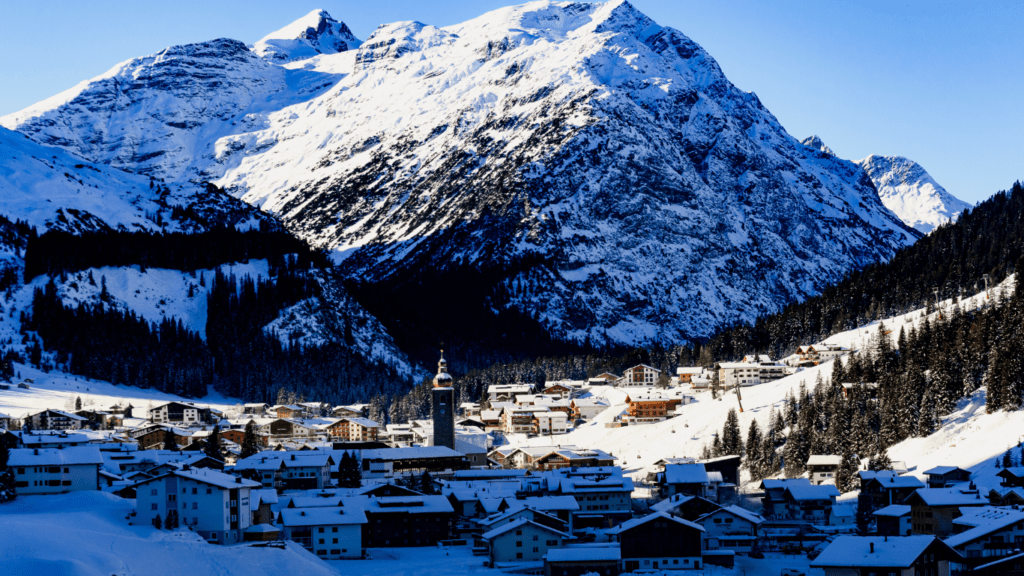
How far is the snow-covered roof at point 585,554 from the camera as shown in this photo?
77.8 meters

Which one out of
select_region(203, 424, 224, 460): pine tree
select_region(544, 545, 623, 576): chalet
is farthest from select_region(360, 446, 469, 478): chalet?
select_region(544, 545, 623, 576): chalet

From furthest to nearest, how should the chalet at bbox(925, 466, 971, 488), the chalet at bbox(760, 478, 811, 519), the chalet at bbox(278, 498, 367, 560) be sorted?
the chalet at bbox(760, 478, 811, 519) → the chalet at bbox(925, 466, 971, 488) → the chalet at bbox(278, 498, 367, 560)

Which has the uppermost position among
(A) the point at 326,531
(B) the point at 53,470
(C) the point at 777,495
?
(B) the point at 53,470

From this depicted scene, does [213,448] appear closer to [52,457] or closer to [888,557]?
[52,457]

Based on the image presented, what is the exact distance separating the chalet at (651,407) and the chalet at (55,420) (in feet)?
237

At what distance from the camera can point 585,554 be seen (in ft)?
260

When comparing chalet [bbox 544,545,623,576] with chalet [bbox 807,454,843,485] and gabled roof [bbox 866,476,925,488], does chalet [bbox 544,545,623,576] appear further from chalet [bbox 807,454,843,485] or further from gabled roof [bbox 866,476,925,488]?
chalet [bbox 807,454,843,485]

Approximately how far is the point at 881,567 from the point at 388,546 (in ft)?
131

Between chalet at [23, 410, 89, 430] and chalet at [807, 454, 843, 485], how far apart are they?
92.2 m

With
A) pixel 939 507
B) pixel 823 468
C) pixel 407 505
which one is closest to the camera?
pixel 939 507

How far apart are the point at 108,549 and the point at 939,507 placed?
55.6 m

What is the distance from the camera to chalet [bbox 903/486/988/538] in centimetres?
8500

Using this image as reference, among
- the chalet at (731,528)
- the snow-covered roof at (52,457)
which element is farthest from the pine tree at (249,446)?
the chalet at (731,528)

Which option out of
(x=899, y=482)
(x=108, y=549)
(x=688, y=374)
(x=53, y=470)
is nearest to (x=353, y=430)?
(x=688, y=374)
